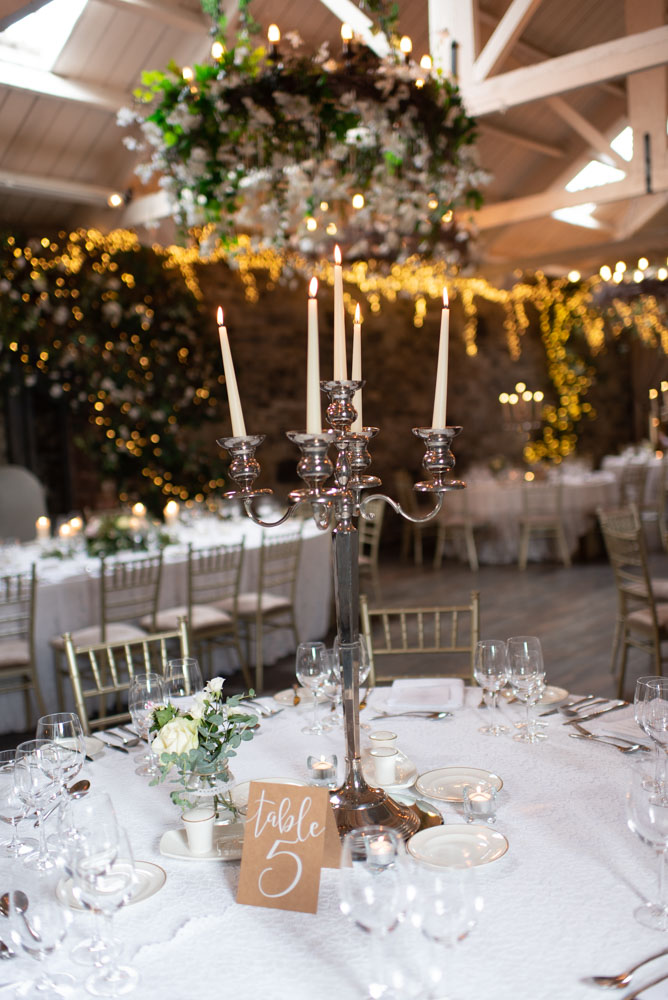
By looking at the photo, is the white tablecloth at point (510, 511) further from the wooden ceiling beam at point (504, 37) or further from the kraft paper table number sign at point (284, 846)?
the kraft paper table number sign at point (284, 846)

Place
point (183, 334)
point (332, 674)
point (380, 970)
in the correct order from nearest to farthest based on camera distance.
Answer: point (380, 970)
point (332, 674)
point (183, 334)

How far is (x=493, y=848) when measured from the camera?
1.43 m

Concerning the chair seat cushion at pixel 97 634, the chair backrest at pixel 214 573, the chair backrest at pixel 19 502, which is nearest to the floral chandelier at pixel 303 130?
the chair backrest at pixel 214 573

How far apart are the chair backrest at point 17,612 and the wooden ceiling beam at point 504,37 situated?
3.57m

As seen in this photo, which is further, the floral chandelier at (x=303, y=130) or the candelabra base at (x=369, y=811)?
the floral chandelier at (x=303, y=130)

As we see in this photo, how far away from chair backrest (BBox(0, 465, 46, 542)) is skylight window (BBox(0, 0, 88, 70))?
306 cm

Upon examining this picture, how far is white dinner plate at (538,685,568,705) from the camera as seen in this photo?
2160 millimetres

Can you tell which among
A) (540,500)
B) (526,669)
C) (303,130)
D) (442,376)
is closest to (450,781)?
(526,669)

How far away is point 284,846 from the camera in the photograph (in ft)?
4.35

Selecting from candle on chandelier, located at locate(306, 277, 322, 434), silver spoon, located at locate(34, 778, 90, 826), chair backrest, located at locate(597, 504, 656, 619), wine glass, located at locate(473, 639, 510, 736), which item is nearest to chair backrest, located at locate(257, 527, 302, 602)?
chair backrest, located at locate(597, 504, 656, 619)

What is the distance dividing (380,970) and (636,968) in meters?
0.36

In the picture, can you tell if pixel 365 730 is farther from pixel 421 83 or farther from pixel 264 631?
pixel 264 631

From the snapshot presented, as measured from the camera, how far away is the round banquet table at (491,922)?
113cm

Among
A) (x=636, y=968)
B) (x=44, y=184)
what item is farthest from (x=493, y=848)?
(x=44, y=184)
